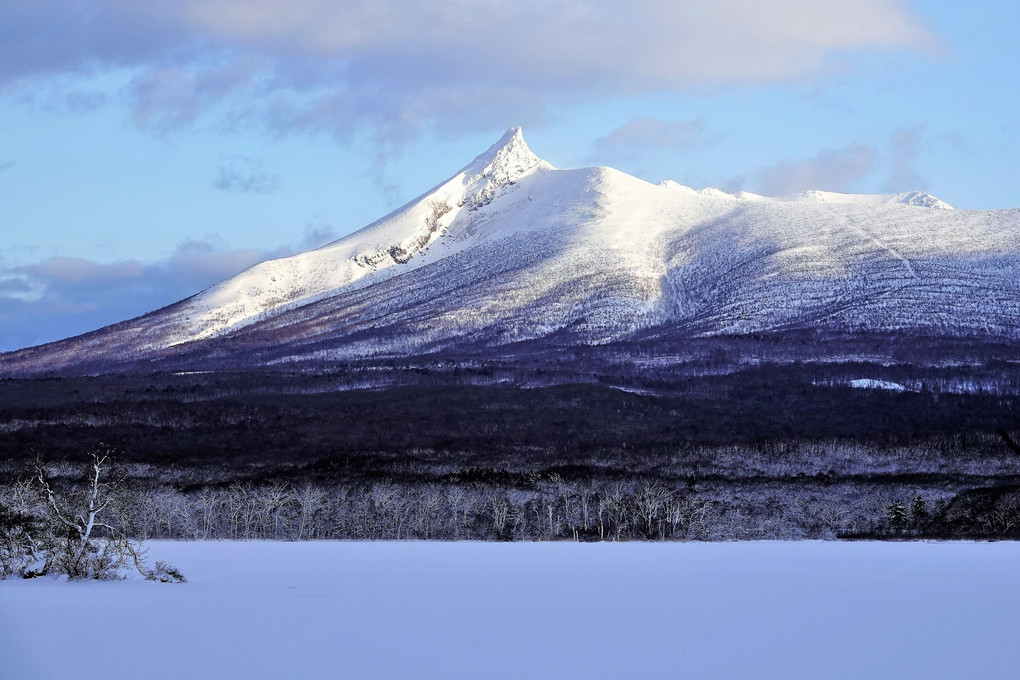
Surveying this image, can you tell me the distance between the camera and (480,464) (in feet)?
270

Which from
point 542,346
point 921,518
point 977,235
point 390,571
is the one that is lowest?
point 921,518

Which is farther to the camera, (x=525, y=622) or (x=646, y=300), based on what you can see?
(x=646, y=300)

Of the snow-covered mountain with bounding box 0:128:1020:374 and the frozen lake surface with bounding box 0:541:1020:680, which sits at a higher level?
the snow-covered mountain with bounding box 0:128:1020:374

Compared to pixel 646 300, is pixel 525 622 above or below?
below

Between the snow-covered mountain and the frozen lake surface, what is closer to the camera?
the frozen lake surface

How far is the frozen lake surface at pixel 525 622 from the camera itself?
17062 mm

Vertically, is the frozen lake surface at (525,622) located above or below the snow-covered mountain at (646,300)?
below

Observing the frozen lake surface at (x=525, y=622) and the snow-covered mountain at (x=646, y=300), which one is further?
the snow-covered mountain at (x=646, y=300)

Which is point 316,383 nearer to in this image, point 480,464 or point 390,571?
point 480,464

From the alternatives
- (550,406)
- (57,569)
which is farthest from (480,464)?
(57,569)

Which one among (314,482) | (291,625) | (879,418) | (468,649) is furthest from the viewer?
(879,418)

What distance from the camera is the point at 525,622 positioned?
2080cm

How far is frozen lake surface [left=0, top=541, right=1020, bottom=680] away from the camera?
1706cm

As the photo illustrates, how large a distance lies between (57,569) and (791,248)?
16838 cm
